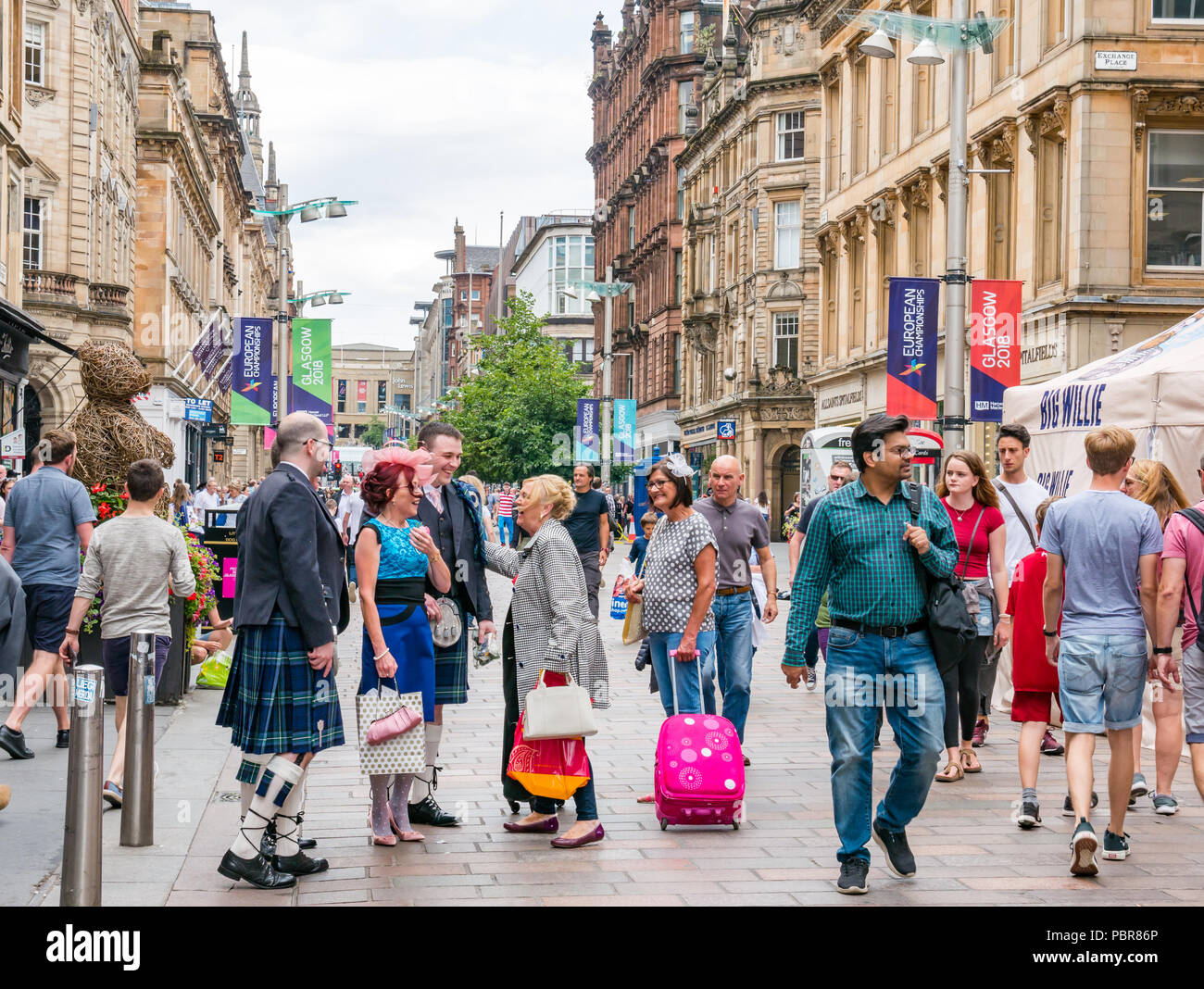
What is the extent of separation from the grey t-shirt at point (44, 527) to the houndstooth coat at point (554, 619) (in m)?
3.41

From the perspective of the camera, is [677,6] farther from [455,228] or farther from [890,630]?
[455,228]

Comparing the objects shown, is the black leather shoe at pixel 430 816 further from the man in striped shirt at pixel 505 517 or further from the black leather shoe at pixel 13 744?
the man in striped shirt at pixel 505 517

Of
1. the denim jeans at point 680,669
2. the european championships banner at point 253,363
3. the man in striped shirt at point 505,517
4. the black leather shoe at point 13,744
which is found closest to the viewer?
the denim jeans at point 680,669

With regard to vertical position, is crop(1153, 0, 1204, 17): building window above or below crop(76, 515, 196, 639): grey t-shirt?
above

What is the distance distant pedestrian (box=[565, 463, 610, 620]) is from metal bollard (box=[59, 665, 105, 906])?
9607 millimetres

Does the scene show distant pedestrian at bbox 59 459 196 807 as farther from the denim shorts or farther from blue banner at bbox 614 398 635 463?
blue banner at bbox 614 398 635 463

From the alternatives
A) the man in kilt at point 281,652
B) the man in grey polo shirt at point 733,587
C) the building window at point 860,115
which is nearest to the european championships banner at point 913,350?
the man in grey polo shirt at point 733,587

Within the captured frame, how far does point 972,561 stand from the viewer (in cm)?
928

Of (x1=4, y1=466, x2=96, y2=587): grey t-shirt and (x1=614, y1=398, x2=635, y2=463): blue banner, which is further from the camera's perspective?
(x1=614, y1=398, x2=635, y2=463): blue banner

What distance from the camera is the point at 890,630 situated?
619 cm

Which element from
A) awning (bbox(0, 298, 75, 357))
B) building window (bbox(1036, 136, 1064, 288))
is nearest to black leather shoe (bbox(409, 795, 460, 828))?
awning (bbox(0, 298, 75, 357))

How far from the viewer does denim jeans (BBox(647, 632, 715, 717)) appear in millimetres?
8406

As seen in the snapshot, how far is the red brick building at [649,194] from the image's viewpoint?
67250mm

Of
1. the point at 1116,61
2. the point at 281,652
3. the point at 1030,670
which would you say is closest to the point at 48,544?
the point at 281,652
